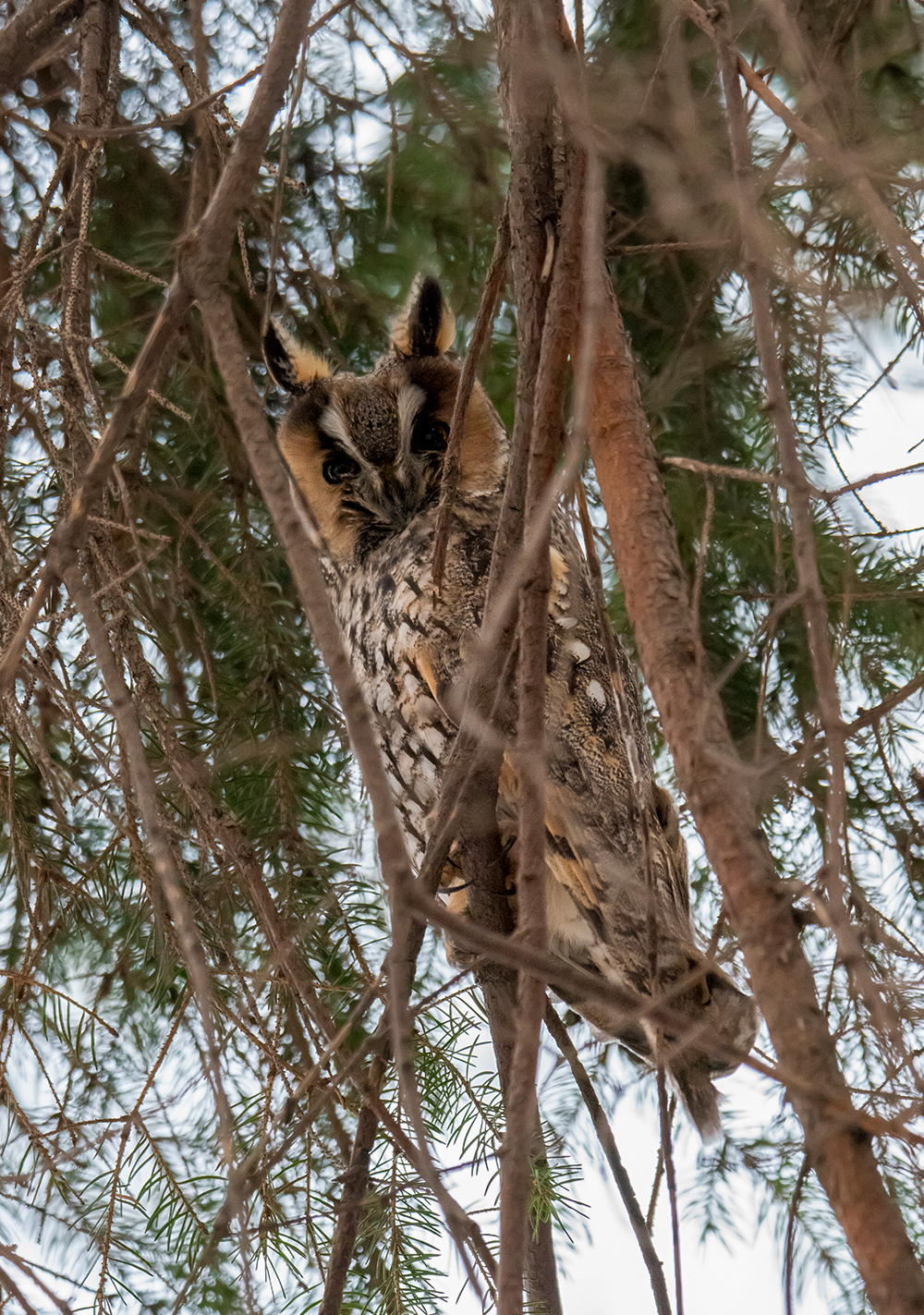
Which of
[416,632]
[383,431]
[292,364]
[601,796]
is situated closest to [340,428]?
[383,431]

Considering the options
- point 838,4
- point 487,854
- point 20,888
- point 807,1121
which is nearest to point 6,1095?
point 20,888

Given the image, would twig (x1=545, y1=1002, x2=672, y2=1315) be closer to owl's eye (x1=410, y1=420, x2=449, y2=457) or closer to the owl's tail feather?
the owl's tail feather

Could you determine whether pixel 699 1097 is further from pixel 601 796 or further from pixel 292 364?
pixel 292 364

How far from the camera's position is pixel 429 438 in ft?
6.03

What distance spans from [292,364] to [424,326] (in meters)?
0.23

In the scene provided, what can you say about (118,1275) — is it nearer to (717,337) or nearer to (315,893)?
(315,893)

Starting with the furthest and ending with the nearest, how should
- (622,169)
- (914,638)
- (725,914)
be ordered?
1. (622,169)
2. (914,638)
3. (725,914)

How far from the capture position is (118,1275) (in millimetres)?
1518

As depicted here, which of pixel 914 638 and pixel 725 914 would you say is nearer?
pixel 725 914

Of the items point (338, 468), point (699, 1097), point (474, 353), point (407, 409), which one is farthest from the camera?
point (338, 468)

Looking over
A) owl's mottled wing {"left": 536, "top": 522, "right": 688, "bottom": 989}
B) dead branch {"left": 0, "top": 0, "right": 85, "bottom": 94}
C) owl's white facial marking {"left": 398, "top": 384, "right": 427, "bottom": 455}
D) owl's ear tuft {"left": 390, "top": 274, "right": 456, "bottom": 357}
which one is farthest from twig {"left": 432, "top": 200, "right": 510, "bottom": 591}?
owl's ear tuft {"left": 390, "top": 274, "right": 456, "bottom": 357}

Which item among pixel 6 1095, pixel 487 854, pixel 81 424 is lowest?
pixel 6 1095

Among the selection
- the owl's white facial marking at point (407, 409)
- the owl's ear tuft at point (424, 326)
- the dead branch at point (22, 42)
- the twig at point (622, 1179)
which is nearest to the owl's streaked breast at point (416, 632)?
the owl's white facial marking at point (407, 409)

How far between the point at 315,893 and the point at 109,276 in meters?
1.05
